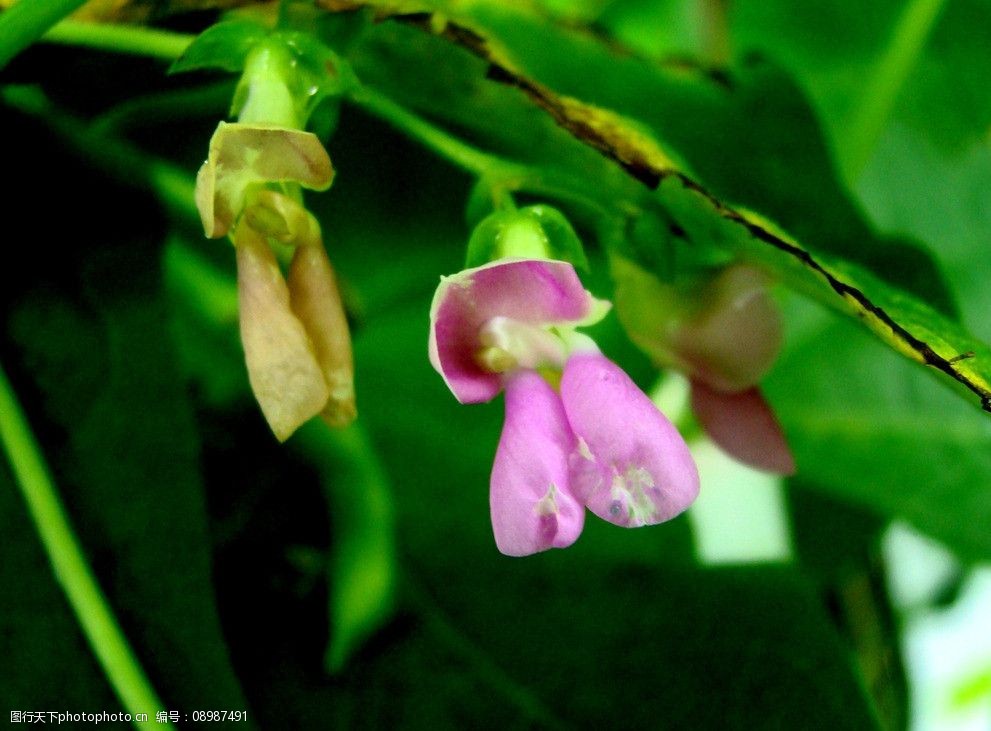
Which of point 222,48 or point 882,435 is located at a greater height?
point 222,48

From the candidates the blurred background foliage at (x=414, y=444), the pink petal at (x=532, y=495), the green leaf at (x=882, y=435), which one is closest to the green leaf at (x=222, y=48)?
the blurred background foliage at (x=414, y=444)

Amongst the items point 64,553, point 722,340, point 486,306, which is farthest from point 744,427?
point 64,553

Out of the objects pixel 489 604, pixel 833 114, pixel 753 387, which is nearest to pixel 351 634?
pixel 489 604

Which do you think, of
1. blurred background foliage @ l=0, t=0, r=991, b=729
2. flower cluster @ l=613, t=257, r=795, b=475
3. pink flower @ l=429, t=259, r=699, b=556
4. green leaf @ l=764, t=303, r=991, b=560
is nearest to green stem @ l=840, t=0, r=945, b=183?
blurred background foliage @ l=0, t=0, r=991, b=729

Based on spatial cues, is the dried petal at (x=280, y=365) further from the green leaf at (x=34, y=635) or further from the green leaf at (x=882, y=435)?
the green leaf at (x=882, y=435)

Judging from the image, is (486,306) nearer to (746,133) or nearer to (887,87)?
(746,133)

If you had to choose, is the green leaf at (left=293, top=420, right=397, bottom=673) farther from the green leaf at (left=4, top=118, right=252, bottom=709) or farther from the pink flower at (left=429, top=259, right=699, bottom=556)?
the pink flower at (left=429, top=259, right=699, bottom=556)

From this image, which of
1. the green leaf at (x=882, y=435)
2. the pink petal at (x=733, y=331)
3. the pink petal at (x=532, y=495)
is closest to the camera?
the pink petal at (x=532, y=495)
